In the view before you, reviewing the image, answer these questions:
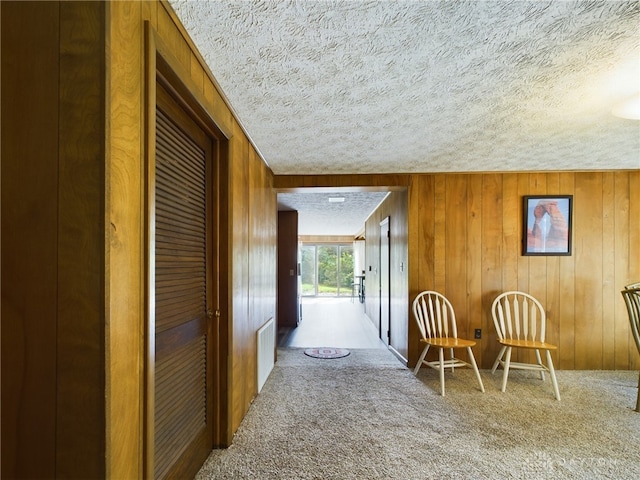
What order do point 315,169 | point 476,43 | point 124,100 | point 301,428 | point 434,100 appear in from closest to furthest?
point 124,100
point 476,43
point 434,100
point 301,428
point 315,169

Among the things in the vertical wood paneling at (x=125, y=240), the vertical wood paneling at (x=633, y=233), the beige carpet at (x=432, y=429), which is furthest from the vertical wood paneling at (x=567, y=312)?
the vertical wood paneling at (x=125, y=240)

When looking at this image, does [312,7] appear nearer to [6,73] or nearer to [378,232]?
[6,73]

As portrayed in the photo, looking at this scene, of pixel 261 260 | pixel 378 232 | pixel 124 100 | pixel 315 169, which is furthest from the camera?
pixel 378 232

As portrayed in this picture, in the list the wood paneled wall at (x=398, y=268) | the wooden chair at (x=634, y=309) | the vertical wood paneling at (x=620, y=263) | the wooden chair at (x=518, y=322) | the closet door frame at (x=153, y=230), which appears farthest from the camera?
the wood paneled wall at (x=398, y=268)

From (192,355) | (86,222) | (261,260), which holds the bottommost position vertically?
(192,355)

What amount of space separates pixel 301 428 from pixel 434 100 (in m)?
2.40

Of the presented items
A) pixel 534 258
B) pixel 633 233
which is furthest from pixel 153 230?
pixel 633 233

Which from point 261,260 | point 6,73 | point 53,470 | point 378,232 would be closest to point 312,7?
point 6,73

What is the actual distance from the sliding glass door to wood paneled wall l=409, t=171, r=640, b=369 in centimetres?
818

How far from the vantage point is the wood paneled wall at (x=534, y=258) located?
3.55 metres

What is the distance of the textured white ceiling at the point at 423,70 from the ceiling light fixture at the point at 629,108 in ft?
→ 0.14

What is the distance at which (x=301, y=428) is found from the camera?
7.63ft

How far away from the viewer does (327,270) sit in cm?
1189

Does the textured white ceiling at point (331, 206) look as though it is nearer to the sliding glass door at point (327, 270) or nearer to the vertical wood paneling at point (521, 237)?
the vertical wood paneling at point (521, 237)
